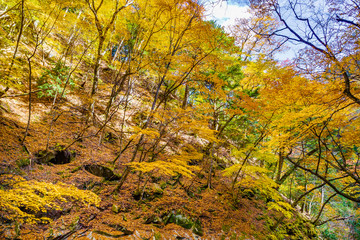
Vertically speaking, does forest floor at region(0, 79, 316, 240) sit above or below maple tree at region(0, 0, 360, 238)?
below

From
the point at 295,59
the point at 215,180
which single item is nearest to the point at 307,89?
the point at 295,59

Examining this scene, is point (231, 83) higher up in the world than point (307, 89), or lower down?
higher up

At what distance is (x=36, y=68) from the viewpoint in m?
7.70

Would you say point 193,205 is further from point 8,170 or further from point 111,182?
point 8,170

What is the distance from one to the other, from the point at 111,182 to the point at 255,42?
10.7 meters

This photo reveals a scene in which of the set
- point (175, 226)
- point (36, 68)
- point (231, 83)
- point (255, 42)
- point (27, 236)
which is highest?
point (255, 42)

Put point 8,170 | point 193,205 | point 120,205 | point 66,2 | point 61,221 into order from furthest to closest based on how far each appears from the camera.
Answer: point 193,205, point 66,2, point 120,205, point 8,170, point 61,221

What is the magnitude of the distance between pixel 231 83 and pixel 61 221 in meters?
10.5

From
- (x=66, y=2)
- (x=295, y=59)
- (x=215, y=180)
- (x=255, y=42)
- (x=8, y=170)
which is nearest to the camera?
(x=8, y=170)

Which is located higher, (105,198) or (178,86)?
(178,86)

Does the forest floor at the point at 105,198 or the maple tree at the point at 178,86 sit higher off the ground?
the maple tree at the point at 178,86

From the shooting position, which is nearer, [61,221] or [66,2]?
[61,221]

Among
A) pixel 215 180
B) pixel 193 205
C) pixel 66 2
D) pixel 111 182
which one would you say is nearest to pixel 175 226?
pixel 193 205

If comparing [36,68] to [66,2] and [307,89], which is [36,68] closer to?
[66,2]
